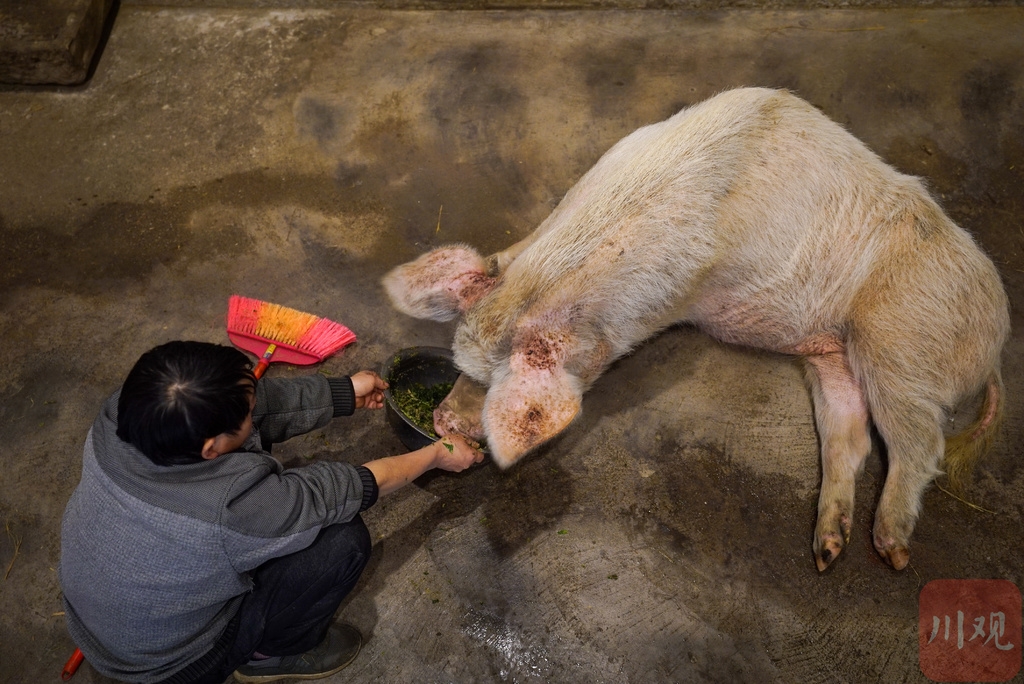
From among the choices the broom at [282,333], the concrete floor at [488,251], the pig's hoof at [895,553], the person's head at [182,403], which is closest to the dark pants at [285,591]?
the person's head at [182,403]

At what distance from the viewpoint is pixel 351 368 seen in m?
3.35

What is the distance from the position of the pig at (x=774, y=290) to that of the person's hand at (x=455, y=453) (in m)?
0.11

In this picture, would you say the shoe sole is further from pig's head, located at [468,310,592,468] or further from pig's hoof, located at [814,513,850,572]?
pig's hoof, located at [814,513,850,572]

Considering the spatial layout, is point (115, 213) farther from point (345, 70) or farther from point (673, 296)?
point (673, 296)

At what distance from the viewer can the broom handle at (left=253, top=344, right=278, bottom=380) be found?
3151mm

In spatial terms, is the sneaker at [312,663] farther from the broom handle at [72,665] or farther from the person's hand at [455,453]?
the person's hand at [455,453]

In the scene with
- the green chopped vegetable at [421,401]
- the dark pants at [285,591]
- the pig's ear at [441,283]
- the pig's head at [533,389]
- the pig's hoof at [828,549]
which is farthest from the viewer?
the pig's ear at [441,283]

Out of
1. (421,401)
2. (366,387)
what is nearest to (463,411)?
(421,401)

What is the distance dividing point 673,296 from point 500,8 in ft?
8.33

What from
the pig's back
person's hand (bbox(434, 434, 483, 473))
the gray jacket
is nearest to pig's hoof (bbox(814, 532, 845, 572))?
the pig's back

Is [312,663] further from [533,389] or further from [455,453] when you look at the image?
[533,389]

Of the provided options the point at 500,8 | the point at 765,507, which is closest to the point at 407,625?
the point at 765,507

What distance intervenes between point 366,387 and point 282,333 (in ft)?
2.70

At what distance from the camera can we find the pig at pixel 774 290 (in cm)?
281
